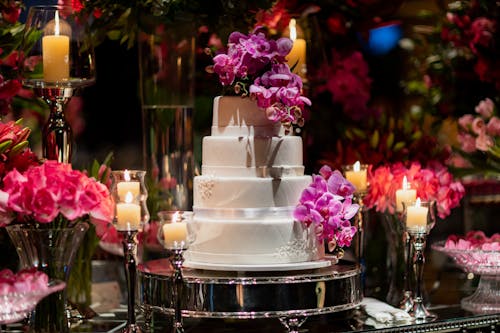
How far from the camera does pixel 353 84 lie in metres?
4.41

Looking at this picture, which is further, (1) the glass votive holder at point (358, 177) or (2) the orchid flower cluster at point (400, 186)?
(2) the orchid flower cluster at point (400, 186)

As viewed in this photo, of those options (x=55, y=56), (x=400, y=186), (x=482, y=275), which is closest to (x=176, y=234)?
(x=55, y=56)

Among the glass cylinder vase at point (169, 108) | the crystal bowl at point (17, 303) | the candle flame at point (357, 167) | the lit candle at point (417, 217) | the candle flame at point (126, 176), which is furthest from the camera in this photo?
the glass cylinder vase at point (169, 108)

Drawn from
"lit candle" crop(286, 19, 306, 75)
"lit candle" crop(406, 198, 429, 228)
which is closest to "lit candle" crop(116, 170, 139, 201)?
"lit candle" crop(286, 19, 306, 75)

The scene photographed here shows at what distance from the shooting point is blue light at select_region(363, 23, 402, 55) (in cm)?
555

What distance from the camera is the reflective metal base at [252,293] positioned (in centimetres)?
288

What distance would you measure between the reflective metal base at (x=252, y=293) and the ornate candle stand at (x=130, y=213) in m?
0.17

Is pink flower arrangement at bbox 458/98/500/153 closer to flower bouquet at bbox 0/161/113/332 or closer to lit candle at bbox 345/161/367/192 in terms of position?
lit candle at bbox 345/161/367/192

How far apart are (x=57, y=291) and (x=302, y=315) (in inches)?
26.4

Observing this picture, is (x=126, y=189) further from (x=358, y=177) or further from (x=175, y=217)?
(x=358, y=177)

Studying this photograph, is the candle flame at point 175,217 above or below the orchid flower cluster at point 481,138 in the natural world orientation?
below

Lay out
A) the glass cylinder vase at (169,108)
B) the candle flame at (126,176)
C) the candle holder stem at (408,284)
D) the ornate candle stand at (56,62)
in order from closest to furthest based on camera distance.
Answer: the candle flame at (126,176)
the ornate candle stand at (56,62)
the candle holder stem at (408,284)
the glass cylinder vase at (169,108)

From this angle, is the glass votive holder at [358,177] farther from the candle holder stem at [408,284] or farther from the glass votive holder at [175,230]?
the glass votive holder at [175,230]

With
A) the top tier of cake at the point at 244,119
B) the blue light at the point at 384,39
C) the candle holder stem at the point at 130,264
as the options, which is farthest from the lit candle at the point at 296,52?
the blue light at the point at 384,39
